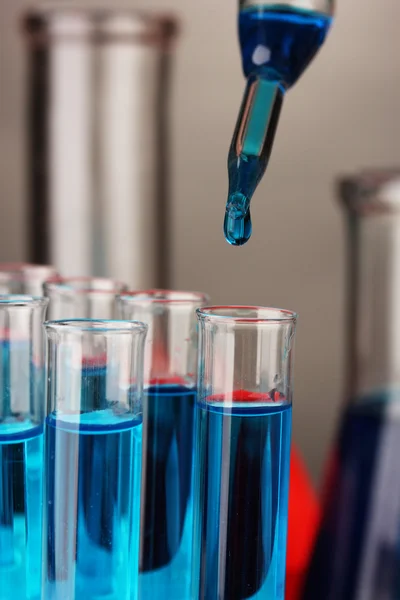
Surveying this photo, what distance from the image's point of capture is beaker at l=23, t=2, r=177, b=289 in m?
1.62

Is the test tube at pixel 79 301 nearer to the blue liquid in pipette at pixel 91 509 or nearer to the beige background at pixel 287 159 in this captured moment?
the blue liquid in pipette at pixel 91 509

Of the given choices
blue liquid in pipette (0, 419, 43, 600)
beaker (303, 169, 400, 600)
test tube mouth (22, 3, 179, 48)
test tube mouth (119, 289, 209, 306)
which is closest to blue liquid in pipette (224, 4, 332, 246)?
test tube mouth (119, 289, 209, 306)

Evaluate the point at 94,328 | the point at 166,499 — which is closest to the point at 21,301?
the point at 94,328

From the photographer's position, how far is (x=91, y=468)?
0.56 meters

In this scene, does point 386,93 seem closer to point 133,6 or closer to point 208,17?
point 208,17

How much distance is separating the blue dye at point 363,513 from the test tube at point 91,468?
437mm

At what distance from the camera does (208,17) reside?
7.13 feet

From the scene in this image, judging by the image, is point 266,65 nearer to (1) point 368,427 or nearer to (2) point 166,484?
(2) point 166,484

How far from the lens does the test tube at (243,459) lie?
1.82 ft

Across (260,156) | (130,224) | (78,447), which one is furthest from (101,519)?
(130,224)

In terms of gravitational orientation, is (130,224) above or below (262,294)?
above

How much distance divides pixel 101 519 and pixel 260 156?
267 mm

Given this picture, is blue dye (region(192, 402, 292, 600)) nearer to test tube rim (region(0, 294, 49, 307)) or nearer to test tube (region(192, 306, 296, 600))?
test tube (region(192, 306, 296, 600))

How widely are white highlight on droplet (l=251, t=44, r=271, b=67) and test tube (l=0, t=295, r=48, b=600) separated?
0.80 ft
